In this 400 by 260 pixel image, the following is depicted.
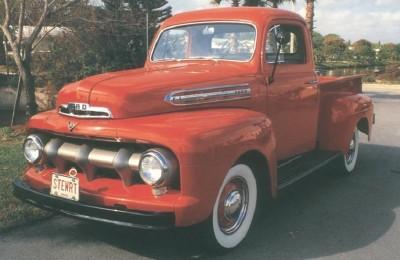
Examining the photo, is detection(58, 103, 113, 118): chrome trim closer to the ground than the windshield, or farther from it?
closer to the ground

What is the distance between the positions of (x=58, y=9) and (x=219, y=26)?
24.4ft

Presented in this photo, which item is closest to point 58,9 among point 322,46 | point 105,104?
point 105,104

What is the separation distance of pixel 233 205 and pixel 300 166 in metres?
1.57

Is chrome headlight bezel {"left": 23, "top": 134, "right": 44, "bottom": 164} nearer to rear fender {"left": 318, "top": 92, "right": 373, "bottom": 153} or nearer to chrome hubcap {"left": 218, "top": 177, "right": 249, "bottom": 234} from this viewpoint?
chrome hubcap {"left": 218, "top": 177, "right": 249, "bottom": 234}

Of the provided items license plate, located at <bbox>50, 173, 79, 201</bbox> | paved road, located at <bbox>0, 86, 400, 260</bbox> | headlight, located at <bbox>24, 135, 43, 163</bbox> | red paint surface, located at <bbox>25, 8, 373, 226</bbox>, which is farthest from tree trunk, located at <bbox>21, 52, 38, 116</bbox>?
license plate, located at <bbox>50, 173, 79, 201</bbox>

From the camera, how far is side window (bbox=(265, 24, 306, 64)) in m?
5.15

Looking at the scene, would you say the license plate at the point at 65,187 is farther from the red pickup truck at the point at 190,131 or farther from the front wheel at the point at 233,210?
the front wheel at the point at 233,210

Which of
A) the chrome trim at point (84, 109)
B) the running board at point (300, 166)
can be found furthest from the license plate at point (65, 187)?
the running board at point (300, 166)

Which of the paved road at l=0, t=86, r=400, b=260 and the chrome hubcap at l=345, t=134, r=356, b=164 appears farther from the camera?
the chrome hubcap at l=345, t=134, r=356, b=164

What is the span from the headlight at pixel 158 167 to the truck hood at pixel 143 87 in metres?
0.50

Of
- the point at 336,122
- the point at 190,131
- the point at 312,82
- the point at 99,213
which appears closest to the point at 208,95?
the point at 190,131

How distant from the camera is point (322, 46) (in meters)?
46.7

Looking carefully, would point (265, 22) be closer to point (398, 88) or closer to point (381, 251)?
point (381, 251)

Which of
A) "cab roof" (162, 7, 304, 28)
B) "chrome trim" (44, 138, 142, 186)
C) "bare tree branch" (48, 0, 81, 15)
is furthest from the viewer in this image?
"bare tree branch" (48, 0, 81, 15)
